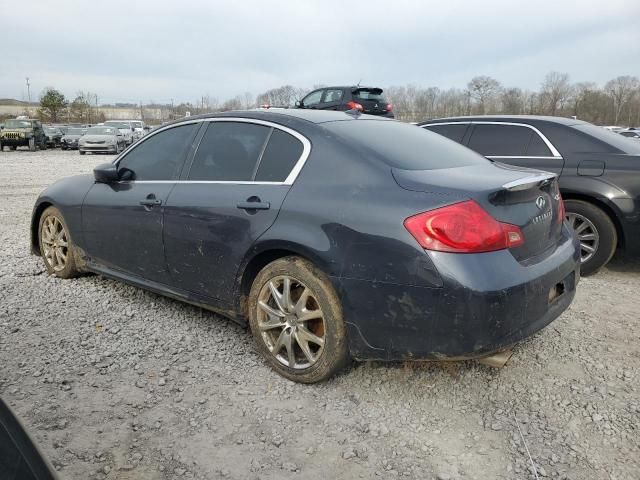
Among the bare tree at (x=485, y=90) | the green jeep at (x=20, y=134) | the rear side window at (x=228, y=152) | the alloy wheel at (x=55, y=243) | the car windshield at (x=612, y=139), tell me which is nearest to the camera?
the rear side window at (x=228, y=152)

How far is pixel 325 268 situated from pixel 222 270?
820 millimetres

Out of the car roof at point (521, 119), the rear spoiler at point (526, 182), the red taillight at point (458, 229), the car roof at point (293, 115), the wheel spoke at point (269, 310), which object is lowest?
the wheel spoke at point (269, 310)

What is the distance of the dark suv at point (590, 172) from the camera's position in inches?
194

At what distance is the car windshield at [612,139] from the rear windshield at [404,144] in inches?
97.0

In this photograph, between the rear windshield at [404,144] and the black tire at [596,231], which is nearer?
the rear windshield at [404,144]

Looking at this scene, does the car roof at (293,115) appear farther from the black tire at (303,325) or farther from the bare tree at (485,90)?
the bare tree at (485,90)

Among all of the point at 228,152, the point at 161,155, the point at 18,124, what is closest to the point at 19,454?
the point at 228,152

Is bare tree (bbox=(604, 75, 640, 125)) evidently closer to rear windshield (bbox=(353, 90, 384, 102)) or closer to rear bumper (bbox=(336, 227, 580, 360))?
rear windshield (bbox=(353, 90, 384, 102))

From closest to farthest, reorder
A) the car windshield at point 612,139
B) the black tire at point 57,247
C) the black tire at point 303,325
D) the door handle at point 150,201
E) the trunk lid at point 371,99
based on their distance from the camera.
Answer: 1. the black tire at point 303,325
2. the door handle at point 150,201
3. the black tire at point 57,247
4. the car windshield at point 612,139
5. the trunk lid at point 371,99

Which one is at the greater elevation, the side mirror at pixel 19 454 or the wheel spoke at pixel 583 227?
the side mirror at pixel 19 454

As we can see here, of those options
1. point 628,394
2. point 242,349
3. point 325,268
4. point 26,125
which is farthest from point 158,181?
point 26,125

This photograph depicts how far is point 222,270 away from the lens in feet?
10.7

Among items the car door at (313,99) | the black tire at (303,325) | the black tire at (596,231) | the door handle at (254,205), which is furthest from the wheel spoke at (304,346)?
the car door at (313,99)

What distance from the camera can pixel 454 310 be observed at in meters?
2.44
